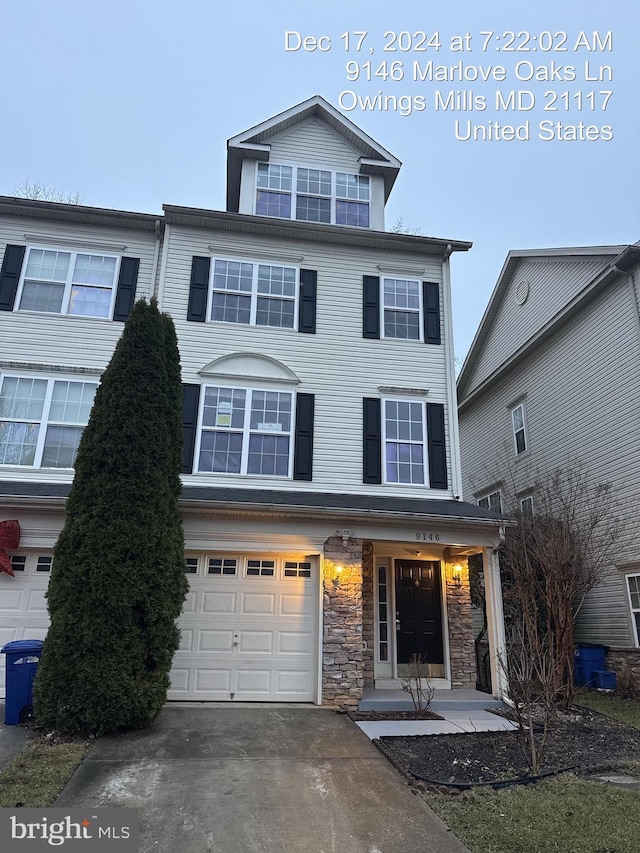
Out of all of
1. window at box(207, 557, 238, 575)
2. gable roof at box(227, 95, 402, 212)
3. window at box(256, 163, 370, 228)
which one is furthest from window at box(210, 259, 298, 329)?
window at box(207, 557, 238, 575)

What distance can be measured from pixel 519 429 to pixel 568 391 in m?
2.33

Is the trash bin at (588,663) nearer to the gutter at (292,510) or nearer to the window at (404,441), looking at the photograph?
the gutter at (292,510)

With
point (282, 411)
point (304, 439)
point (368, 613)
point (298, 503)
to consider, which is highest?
point (282, 411)

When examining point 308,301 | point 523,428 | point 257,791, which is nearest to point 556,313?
point 523,428

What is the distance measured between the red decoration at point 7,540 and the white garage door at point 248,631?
2542 millimetres

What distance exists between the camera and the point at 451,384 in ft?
36.0

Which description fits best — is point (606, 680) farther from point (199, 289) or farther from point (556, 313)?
point (199, 289)

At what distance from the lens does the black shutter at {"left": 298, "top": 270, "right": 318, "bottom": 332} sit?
10914 mm

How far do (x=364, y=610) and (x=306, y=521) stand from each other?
2295 mm

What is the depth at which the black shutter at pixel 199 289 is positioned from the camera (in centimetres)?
1059

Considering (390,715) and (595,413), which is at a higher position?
(595,413)

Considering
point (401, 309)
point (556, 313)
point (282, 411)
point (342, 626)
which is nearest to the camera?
point (342, 626)

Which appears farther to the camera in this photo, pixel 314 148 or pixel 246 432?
pixel 314 148

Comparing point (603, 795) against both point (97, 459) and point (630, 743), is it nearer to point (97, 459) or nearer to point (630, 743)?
point (630, 743)
